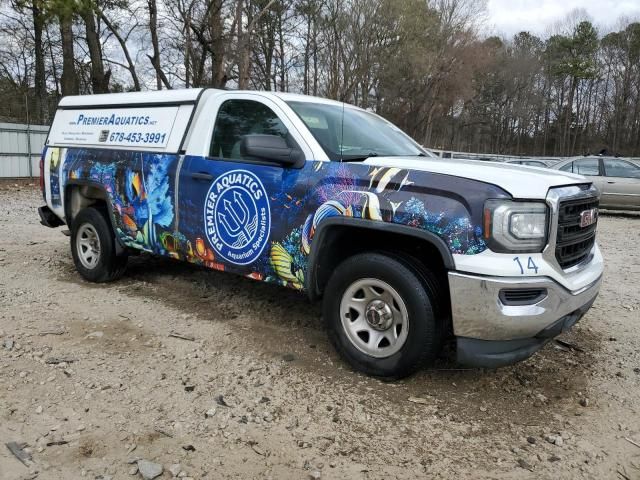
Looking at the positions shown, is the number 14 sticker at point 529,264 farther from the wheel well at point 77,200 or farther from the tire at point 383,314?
the wheel well at point 77,200

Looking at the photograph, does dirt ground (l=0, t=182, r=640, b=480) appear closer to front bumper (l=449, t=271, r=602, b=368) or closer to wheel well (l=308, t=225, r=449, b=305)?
front bumper (l=449, t=271, r=602, b=368)

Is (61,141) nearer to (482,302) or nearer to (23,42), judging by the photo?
(482,302)

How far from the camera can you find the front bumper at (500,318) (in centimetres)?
296

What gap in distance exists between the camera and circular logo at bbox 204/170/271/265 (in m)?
3.96

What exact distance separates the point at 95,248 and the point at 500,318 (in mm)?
4322

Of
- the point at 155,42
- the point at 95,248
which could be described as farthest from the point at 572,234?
the point at 155,42

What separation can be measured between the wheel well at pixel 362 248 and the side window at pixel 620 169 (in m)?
12.1

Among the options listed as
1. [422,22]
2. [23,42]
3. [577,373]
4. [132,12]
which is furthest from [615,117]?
[577,373]

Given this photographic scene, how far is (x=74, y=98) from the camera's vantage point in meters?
5.86

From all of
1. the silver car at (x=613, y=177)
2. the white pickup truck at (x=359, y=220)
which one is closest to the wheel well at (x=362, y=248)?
the white pickup truck at (x=359, y=220)

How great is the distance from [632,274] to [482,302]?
16.0 feet

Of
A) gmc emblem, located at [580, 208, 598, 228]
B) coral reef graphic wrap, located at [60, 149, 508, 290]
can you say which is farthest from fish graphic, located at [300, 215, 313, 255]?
gmc emblem, located at [580, 208, 598, 228]

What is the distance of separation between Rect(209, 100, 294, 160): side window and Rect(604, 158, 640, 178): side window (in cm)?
1214

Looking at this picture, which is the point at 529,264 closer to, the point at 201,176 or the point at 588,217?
the point at 588,217
